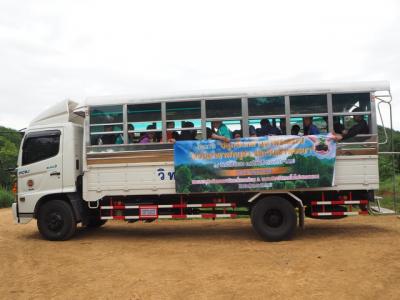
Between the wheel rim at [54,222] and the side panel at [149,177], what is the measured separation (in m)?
0.87

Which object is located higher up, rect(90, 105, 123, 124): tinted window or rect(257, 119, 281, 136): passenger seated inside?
rect(90, 105, 123, 124): tinted window

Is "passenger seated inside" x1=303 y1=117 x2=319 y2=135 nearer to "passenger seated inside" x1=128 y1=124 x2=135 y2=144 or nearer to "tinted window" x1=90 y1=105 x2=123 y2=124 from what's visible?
"passenger seated inside" x1=128 y1=124 x2=135 y2=144

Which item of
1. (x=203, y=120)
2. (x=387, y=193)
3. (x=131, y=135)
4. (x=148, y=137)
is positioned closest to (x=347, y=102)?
(x=203, y=120)

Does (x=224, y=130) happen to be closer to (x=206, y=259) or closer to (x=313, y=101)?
(x=313, y=101)

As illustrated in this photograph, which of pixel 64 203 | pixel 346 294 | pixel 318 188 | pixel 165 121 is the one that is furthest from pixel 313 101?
pixel 64 203

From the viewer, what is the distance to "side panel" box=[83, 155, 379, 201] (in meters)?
8.14

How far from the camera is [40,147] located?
9258 mm

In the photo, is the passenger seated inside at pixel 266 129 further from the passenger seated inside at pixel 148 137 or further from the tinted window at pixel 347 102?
the passenger seated inside at pixel 148 137

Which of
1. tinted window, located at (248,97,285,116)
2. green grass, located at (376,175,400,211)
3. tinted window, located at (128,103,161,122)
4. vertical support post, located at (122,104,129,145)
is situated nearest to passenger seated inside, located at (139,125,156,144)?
tinted window, located at (128,103,161,122)

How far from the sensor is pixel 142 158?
28.3ft

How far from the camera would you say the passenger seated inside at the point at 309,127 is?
27.2 ft

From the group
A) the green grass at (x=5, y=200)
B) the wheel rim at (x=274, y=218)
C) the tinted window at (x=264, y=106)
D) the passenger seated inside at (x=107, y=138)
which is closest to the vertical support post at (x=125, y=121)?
the passenger seated inside at (x=107, y=138)

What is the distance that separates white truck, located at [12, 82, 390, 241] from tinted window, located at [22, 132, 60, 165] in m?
0.02

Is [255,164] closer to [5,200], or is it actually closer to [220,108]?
[220,108]
